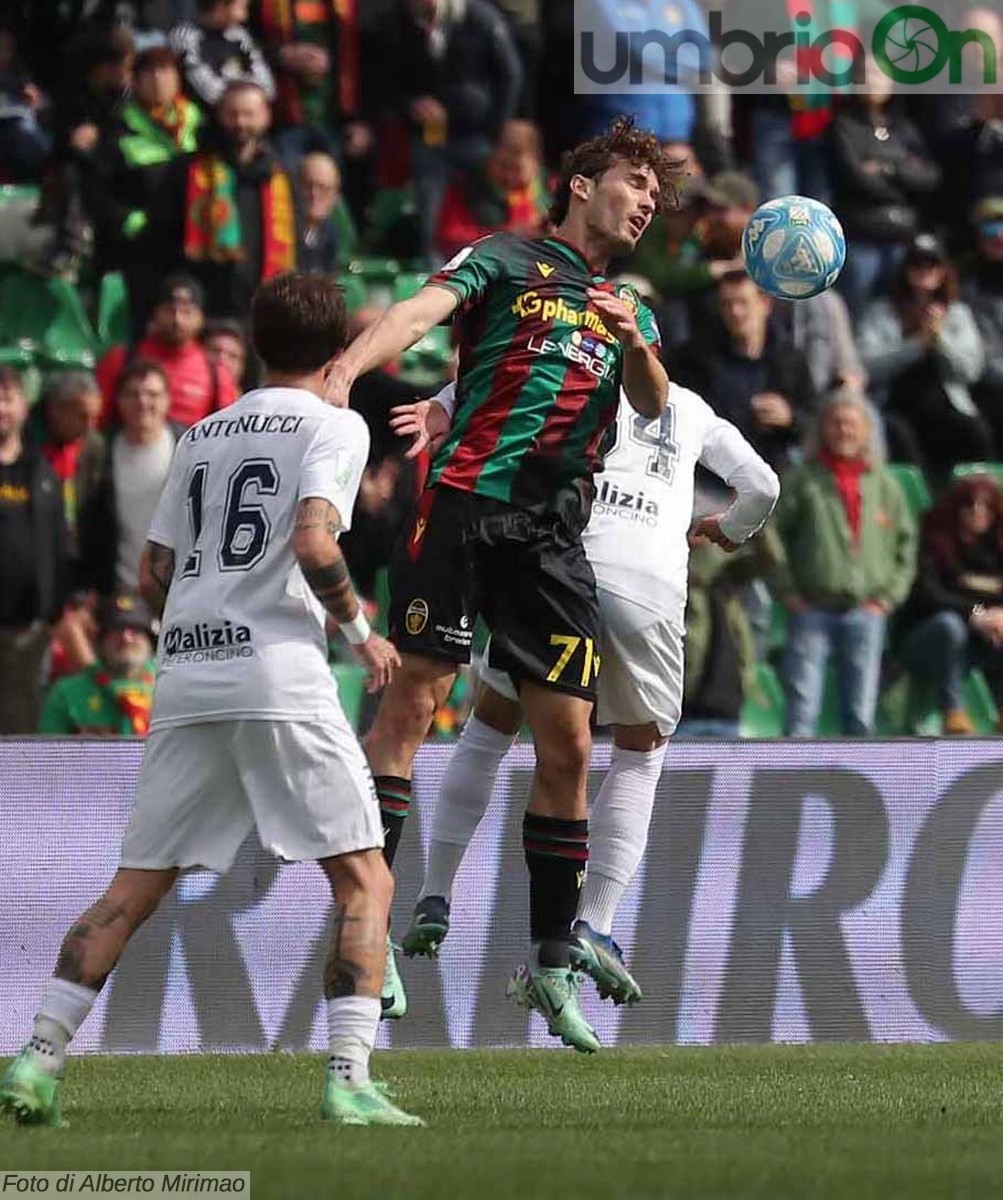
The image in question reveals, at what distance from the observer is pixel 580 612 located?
8.05 m

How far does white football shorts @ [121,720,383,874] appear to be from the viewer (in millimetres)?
6258

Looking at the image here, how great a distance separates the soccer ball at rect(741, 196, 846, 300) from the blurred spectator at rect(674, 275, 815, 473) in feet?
13.3

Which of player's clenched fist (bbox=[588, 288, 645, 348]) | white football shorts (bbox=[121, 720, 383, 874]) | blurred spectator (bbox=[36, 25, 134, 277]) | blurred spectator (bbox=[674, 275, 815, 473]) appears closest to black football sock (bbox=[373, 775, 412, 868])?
player's clenched fist (bbox=[588, 288, 645, 348])

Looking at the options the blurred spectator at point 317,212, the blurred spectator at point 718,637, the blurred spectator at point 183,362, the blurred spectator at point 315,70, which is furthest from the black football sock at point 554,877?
the blurred spectator at point 315,70

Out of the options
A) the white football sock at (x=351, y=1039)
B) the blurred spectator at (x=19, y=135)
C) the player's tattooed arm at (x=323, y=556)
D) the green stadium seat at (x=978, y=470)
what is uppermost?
the blurred spectator at (x=19, y=135)

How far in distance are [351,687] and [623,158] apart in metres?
4.98

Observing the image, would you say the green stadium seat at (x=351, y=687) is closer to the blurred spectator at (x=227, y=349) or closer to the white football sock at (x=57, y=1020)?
the blurred spectator at (x=227, y=349)

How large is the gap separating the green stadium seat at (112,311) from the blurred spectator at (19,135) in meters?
0.85

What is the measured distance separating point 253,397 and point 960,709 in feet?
25.8

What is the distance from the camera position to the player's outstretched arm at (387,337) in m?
6.56

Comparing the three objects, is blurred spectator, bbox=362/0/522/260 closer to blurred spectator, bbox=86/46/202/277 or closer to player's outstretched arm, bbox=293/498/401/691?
blurred spectator, bbox=86/46/202/277

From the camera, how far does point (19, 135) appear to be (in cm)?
1413

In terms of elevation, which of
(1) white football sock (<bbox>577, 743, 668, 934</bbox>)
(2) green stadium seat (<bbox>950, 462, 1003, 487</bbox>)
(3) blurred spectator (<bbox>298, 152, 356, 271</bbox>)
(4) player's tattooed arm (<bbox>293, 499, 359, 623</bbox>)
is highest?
(3) blurred spectator (<bbox>298, 152, 356, 271</bbox>)

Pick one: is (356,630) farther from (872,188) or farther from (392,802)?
(872,188)
